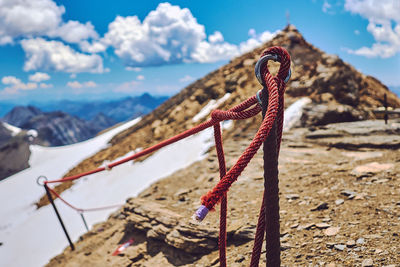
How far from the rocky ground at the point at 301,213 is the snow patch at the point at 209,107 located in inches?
427

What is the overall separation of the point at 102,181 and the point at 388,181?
20268 mm

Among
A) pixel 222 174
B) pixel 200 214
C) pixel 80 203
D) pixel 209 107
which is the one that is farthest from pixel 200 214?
pixel 80 203

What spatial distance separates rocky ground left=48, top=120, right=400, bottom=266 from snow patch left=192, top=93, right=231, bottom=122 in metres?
10.8

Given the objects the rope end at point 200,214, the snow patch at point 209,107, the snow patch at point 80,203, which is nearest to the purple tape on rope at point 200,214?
the rope end at point 200,214

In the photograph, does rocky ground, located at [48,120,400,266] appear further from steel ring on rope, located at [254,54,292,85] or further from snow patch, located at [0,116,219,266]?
snow patch, located at [0,116,219,266]

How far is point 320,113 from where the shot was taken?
11.8m

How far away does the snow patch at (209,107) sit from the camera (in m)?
20.7

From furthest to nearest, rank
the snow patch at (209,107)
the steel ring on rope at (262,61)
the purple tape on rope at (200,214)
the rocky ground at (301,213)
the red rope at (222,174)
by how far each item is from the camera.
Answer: the snow patch at (209,107), the rocky ground at (301,213), the red rope at (222,174), the steel ring on rope at (262,61), the purple tape on rope at (200,214)

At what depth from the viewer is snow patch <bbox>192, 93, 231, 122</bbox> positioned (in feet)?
67.8

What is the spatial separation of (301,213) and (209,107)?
17.0m

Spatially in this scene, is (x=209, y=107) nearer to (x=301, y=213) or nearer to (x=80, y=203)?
(x=80, y=203)

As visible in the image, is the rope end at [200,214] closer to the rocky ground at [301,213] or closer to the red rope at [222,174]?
the red rope at [222,174]

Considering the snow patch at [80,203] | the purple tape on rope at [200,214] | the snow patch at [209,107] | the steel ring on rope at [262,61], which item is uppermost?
the snow patch at [209,107]

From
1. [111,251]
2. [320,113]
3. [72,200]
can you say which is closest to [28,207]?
[72,200]
